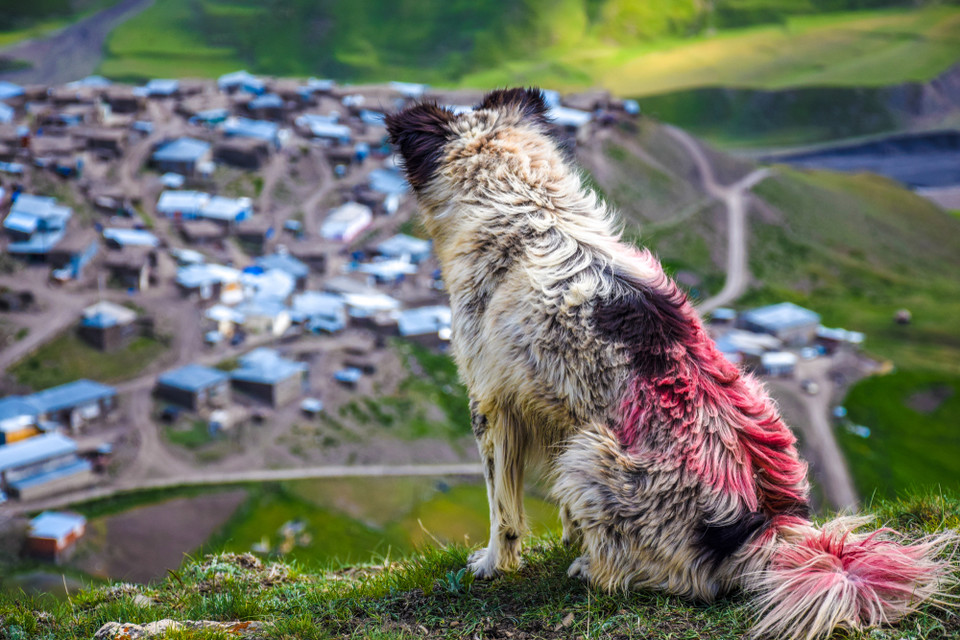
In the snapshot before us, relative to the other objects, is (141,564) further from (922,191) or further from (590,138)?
(922,191)

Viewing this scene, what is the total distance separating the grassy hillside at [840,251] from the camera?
180 feet

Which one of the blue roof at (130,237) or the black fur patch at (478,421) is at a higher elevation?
the black fur patch at (478,421)

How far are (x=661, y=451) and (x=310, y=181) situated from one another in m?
71.1

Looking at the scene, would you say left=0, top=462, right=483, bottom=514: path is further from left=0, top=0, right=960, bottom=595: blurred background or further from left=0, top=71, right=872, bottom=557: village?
left=0, top=71, right=872, bottom=557: village

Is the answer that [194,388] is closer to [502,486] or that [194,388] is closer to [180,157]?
[180,157]

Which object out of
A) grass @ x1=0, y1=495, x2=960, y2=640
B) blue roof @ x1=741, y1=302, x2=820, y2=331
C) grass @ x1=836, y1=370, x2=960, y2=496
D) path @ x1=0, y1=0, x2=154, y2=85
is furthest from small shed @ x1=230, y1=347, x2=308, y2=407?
path @ x1=0, y1=0, x2=154, y2=85

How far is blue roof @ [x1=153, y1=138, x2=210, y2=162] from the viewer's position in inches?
2746

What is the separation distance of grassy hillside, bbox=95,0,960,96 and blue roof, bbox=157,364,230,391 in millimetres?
49198

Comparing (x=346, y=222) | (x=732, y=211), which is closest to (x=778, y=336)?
(x=732, y=211)

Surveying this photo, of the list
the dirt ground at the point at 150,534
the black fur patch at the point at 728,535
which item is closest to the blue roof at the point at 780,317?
the dirt ground at the point at 150,534

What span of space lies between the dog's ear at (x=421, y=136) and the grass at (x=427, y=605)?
3036 millimetres

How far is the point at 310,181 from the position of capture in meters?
73.1

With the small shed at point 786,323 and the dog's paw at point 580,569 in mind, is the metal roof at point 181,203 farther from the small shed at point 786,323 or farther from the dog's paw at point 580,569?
the dog's paw at point 580,569

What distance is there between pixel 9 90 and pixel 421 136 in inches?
3406
